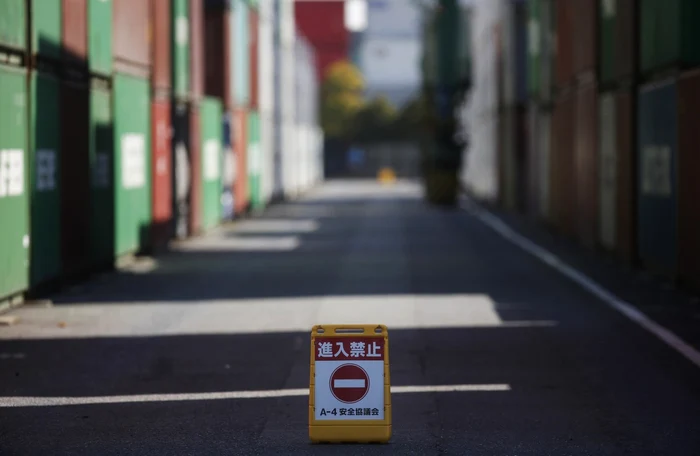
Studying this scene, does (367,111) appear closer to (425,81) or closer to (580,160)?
(425,81)

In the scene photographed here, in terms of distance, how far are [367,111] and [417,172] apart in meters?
8.07

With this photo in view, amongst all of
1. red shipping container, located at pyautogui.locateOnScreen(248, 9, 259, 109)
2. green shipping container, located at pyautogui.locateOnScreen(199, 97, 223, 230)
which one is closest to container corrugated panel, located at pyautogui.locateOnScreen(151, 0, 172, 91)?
green shipping container, located at pyautogui.locateOnScreen(199, 97, 223, 230)

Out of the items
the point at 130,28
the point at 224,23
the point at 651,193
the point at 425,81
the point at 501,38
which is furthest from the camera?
the point at 425,81

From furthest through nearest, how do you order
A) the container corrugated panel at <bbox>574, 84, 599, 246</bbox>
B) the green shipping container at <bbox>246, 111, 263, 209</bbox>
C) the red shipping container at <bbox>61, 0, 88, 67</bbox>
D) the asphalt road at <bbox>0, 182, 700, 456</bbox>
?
the green shipping container at <bbox>246, 111, 263, 209</bbox> → the container corrugated panel at <bbox>574, 84, 599, 246</bbox> → the red shipping container at <bbox>61, 0, 88, 67</bbox> → the asphalt road at <bbox>0, 182, 700, 456</bbox>

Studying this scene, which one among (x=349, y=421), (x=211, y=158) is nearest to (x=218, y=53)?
(x=211, y=158)

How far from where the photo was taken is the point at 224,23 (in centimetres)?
3806

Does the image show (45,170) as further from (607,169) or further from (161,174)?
(607,169)

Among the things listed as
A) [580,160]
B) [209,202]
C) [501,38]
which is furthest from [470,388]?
[501,38]

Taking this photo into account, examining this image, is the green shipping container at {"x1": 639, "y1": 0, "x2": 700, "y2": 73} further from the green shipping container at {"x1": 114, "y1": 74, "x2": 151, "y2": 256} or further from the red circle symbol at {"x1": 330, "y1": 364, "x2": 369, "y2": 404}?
the red circle symbol at {"x1": 330, "y1": 364, "x2": 369, "y2": 404}

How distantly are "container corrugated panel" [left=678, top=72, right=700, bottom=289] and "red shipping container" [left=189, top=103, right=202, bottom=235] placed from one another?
14.5 metres

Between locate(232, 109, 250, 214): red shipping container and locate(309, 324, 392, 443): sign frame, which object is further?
locate(232, 109, 250, 214): red shipping container

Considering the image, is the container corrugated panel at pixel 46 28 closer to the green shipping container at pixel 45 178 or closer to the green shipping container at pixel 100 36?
the green shipping container at pixel 45 178

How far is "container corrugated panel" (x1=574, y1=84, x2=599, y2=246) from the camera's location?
27.1m

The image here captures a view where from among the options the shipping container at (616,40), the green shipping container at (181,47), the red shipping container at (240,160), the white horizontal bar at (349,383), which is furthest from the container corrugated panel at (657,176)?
the red shipping container at (240,160)
